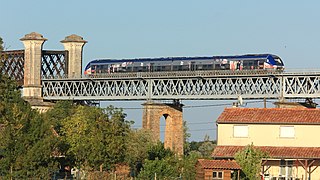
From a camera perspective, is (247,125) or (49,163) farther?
(247,125)

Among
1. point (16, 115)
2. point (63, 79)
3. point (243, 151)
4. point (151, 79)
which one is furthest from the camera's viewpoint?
point (63, 79)

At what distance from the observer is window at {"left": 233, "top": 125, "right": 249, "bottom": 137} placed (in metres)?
70.1

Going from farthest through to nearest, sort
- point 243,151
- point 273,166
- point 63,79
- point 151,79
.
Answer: point 63,79 → point 151,79 → point 273,166 → point 243,151

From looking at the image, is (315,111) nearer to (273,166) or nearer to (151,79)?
(273,166)

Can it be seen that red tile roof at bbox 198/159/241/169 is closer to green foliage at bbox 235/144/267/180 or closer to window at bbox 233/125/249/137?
green foliage at bbox 235/144/267/180

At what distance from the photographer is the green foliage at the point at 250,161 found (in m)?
60.5

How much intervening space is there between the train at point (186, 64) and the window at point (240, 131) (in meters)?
40.0

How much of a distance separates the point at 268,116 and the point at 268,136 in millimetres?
1960

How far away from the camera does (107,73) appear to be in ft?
407

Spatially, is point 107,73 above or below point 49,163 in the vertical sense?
above

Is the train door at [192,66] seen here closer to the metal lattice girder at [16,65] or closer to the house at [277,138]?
the metal lattice girder at [16,65]

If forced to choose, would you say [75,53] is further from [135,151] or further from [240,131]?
[240,131]

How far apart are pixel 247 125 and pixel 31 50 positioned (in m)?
69.6

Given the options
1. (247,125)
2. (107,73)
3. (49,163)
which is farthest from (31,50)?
(49,163)
